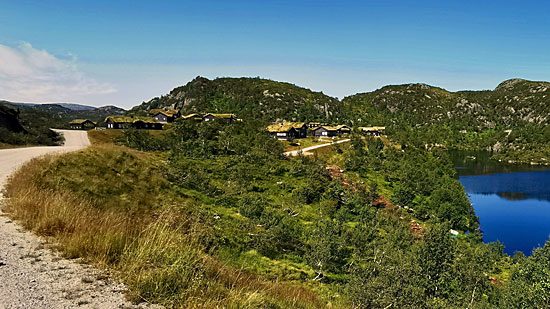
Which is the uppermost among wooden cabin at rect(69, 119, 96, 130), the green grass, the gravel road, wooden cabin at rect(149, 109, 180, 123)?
wooden cabin at rect(149, 109, 180, 123)

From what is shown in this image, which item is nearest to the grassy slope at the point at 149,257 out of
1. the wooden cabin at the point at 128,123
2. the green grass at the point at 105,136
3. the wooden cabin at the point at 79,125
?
the green grass at the point at 105,136

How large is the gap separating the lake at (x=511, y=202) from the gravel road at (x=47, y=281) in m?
62.8

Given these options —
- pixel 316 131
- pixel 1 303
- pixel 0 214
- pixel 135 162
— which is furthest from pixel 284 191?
pixel 316 131

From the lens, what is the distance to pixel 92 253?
663 cm

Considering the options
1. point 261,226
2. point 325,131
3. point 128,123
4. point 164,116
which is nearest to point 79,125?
point 128,123

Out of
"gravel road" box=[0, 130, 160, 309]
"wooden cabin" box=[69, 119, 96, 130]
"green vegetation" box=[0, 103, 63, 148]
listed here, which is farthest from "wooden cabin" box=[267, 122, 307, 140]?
"gravel road" box=[0, 130, 160, 309]

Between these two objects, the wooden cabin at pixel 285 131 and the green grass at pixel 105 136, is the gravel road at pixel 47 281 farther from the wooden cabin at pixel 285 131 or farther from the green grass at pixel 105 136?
the wooden cabin at pixel 285 131

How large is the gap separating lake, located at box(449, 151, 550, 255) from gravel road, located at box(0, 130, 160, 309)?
206 ft

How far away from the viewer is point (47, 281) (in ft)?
18.4

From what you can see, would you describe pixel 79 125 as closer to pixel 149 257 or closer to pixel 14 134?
pixel 14 134

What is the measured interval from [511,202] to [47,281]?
328 feet

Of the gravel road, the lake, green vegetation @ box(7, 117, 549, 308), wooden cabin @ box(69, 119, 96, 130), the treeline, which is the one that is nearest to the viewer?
the gravel road

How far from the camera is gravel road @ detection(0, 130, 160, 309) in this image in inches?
199

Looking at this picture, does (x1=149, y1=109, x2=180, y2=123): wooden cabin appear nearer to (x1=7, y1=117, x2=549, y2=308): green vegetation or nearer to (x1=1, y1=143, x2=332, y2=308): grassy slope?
(x1=7, y1=117, x2=549, y2=308): green vegetation
